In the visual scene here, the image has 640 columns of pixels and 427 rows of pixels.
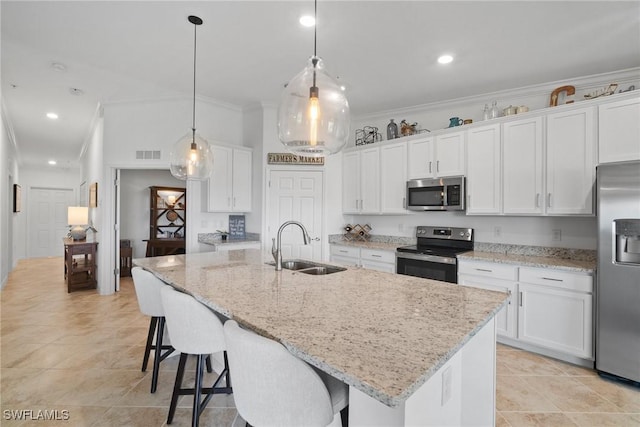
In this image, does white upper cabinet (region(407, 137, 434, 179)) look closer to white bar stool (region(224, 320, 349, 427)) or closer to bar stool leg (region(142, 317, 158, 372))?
bar stool leg (region(142, 317, 158, 372))

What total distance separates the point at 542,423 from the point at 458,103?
11.0ft

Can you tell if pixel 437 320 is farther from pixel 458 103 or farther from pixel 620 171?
pixel 458 103

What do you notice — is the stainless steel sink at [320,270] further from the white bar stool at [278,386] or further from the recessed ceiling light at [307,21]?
the recessed ceiling light at [307,21]

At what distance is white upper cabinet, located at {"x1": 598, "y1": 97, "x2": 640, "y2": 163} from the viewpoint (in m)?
2.56

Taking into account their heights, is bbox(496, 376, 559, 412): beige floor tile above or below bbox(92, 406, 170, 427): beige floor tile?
below

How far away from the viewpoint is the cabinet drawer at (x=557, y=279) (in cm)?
259

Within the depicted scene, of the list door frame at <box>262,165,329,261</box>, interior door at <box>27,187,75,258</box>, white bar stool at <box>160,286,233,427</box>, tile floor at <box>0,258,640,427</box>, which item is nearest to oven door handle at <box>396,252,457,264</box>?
tile floor at <box>0,258,640,427</box>

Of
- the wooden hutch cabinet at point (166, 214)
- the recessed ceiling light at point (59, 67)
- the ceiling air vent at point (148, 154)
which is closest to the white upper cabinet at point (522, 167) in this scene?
the ceiling air vent at point (148, 154)

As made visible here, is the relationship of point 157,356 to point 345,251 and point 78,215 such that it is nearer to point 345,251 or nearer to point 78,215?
point 345,251

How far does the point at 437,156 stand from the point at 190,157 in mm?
2768

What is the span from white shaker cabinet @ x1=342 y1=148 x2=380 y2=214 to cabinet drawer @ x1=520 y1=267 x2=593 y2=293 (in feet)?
6.36

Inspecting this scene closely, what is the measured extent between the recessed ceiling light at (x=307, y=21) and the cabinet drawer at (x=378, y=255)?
2.63 meters

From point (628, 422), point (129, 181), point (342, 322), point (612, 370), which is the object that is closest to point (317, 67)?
point (342, 322)

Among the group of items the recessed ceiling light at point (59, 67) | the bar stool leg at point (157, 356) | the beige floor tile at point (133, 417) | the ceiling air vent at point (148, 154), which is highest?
the recessed ceiling light at point (59, 67)
